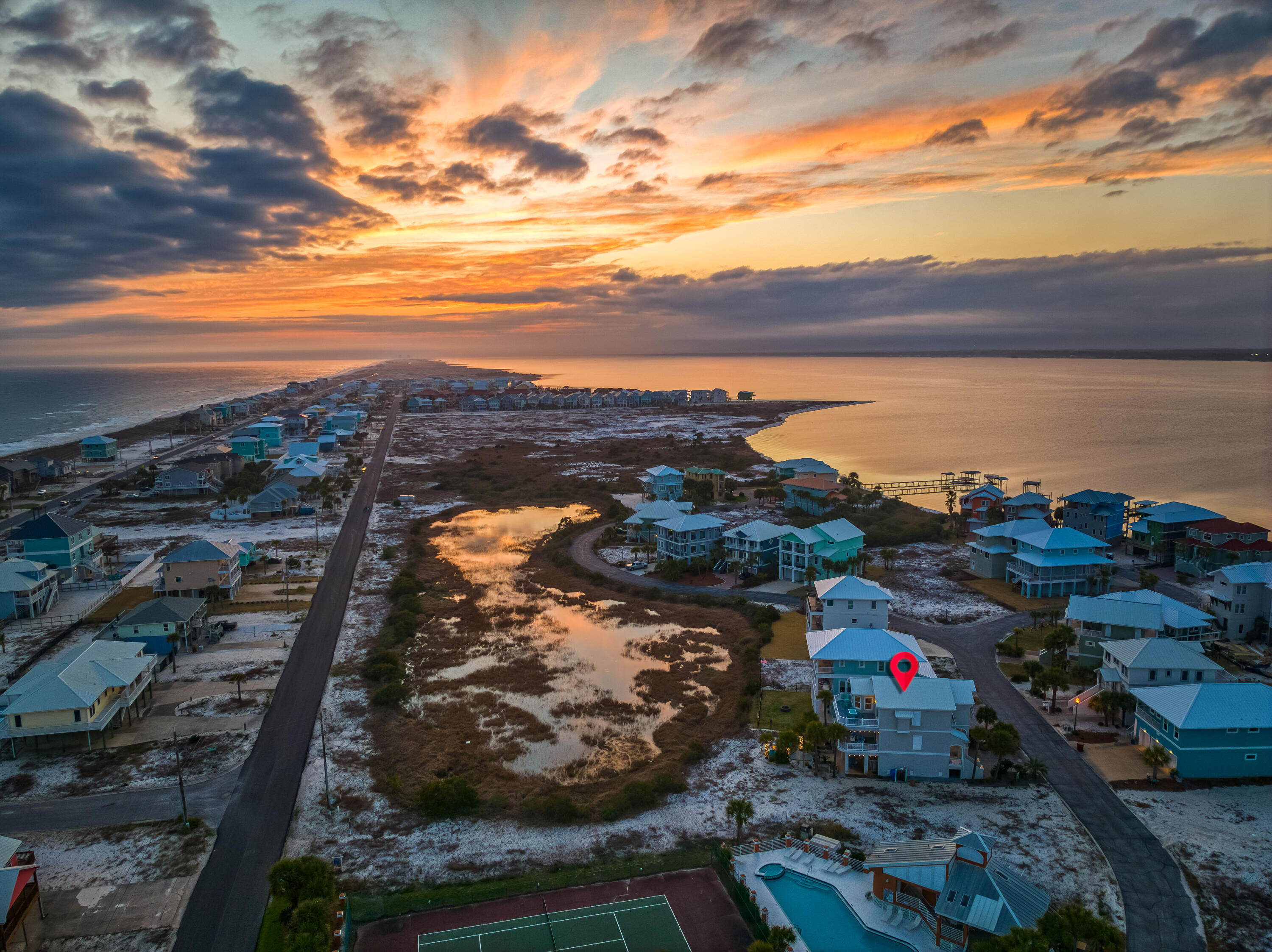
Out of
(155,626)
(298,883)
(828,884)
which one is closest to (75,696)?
(155,626)

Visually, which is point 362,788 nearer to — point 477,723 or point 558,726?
point 477,723

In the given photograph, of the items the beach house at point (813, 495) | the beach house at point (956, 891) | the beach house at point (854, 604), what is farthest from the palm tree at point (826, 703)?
the beach house at point (813, 495)

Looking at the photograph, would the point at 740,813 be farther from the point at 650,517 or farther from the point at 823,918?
the point at 650,517

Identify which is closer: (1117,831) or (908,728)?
(1117,831)

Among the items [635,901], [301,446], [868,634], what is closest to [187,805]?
[635,901]

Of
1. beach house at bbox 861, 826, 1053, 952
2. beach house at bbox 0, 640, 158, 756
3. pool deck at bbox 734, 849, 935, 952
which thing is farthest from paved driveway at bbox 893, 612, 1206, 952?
beach house at bbox 0, 640, 158, 756

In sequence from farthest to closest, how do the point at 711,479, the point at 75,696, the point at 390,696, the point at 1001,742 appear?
the point at 711,479
the point at 390,696
the point at 75,696
the point at 1001,742

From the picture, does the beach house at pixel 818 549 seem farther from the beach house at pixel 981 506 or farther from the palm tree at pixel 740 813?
the palm tree at pixel 740 813
